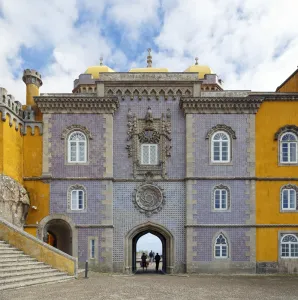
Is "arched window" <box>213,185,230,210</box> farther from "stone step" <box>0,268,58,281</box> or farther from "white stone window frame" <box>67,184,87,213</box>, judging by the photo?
"stone step" <box>0,268,58,281</box>

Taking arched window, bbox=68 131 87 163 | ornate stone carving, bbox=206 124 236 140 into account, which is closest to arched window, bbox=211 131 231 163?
ornate stone carving, bbox=206 124 236 140

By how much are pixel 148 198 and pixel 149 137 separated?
3301 millimetres

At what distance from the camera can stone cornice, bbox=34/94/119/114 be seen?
24.8 m

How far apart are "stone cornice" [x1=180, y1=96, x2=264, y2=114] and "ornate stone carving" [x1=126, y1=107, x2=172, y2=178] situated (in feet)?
4.04

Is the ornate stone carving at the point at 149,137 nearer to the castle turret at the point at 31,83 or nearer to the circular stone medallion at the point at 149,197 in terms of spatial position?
the circular stone medallion at the point at 149,197

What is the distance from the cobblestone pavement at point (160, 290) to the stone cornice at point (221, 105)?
926 centimetres

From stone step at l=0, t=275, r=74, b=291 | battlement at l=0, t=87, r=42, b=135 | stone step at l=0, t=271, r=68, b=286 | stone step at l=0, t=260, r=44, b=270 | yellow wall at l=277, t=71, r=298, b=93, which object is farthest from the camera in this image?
yellow wall at l=277, t=71, r=298, b=93

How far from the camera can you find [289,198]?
2469 cm

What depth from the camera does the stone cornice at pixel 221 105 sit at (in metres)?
24.8

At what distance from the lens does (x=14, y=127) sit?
24.1m

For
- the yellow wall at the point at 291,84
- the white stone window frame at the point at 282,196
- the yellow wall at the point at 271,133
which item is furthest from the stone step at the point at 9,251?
the yellow wall at the point at 291,84

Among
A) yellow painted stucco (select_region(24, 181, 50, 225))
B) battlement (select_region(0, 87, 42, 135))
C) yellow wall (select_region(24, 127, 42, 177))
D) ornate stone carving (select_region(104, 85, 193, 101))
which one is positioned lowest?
yellow painted stucco (select_region(24, 181, 50, 225))

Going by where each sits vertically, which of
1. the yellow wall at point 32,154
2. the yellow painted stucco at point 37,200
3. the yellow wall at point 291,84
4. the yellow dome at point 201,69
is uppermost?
the yellow dome at point 201,69

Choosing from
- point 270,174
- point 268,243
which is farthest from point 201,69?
point 268,243
